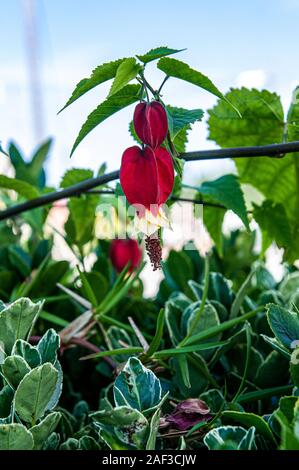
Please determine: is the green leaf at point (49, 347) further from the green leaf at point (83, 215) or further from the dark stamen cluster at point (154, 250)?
the green leaf at point (83, 215)

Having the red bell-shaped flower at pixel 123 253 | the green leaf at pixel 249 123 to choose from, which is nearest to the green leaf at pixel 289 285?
the green leaf at pixel 249 123

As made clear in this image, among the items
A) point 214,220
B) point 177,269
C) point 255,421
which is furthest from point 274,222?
point 255,421

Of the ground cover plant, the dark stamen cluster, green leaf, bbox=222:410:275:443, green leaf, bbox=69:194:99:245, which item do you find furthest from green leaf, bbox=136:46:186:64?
green leaf, bbox=69:194:99:245

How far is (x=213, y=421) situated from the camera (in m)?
0.42

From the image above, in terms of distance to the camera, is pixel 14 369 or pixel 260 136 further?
pixel 260 136

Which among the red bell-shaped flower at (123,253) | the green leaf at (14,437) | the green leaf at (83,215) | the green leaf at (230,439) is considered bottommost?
the green leaf at (230,439)

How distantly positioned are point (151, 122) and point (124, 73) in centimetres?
3

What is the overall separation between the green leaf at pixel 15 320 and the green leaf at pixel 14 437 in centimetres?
8

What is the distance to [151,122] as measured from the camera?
0.41m

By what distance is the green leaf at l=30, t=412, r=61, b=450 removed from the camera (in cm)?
41

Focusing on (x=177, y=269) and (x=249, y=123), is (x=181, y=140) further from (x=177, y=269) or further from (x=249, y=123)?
(x=177, y=269)

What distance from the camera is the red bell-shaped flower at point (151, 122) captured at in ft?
1.34
